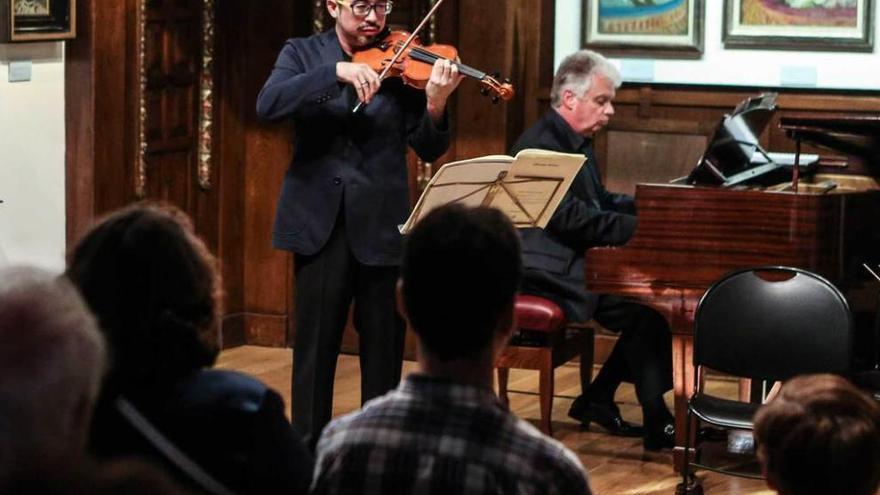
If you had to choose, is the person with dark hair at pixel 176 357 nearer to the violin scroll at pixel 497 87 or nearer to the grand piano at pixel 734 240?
the violin scroll at pixel 497 87

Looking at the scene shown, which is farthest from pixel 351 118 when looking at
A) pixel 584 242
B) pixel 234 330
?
pixel 234 330

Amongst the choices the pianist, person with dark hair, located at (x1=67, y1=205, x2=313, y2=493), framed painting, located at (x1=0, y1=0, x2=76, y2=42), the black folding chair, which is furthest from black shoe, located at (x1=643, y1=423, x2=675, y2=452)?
person with dark hair, located at (x1=67, y1=205, x2=313, y2=493)

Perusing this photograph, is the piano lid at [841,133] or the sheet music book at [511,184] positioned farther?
the piano lid at [841,133]

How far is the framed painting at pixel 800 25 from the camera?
20.9ft

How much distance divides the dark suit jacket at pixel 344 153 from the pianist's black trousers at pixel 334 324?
51mm

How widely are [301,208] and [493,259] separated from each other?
2.43 meters

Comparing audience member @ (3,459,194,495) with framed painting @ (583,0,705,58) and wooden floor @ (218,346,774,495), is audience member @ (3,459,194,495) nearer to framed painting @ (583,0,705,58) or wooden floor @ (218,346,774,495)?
wooden floor @ (218,346,774,495)

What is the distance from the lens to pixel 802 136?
193 inches

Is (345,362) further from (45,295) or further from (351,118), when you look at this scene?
(45,295)

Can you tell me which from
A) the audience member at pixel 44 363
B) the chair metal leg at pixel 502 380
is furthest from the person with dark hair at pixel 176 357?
the chair metal leg at pixel 502 380

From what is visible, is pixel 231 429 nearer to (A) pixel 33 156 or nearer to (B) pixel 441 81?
(B) pixel 441 81

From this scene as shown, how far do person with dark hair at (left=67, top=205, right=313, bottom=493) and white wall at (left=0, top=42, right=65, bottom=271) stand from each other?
142 inches

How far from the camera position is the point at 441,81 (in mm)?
4465

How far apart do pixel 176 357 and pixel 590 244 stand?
331cm
